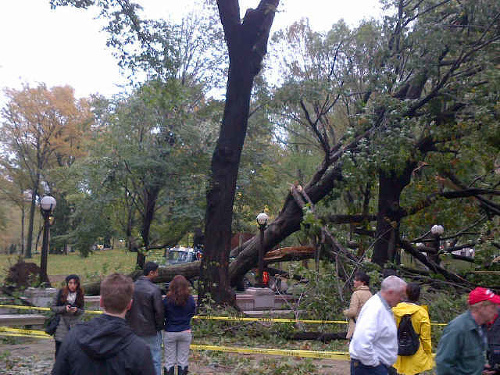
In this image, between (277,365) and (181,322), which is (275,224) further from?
(181,322)

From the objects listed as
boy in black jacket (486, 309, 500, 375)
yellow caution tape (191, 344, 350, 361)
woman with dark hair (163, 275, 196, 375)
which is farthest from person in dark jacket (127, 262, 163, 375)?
boy in black jacket (486, 309, 500, 375)

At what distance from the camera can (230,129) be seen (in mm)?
11961

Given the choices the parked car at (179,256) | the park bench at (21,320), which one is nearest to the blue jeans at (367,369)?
the park bench at (21,320)

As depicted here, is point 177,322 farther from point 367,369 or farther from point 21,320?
point 21,320

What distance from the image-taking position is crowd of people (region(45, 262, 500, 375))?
271cm

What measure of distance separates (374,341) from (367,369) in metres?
0.21

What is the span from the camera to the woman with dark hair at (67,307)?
7090 millimetres

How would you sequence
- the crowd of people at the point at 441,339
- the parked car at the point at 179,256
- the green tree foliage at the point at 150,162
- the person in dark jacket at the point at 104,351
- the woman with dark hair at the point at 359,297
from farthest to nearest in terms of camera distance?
the parked car at the point at 179,256 → the green tree foliage at the point at 150,162 → the woman with dark hair at the point at 359,297 → the crowd of people at the point at 441,339 → the person in dark jacket at the point at 104,351

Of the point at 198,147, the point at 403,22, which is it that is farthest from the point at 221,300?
the point at 198,147

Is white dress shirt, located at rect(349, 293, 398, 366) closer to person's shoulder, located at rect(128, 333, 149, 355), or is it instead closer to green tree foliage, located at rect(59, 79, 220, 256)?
person's shoulder, located at rect(128, 333, 149, 355)

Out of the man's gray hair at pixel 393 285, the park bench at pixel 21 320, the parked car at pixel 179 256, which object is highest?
the parked car at pixel 179 256

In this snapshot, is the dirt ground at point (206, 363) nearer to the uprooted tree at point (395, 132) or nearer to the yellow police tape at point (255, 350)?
the yellow police tape at point (255, 350)

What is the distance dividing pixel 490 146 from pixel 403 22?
12.7ft

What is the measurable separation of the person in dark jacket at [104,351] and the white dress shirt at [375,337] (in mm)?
1877
